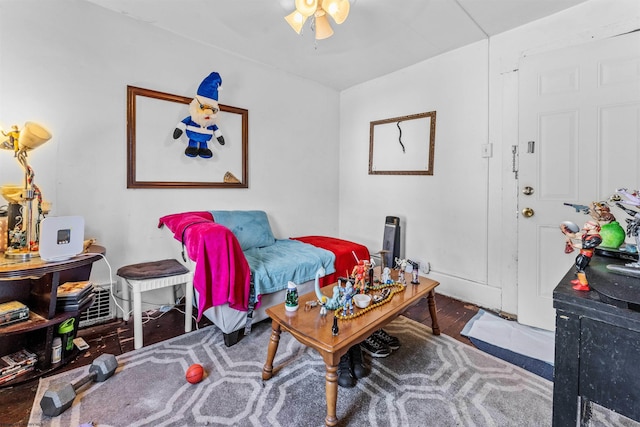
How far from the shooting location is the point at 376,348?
70.4 inches

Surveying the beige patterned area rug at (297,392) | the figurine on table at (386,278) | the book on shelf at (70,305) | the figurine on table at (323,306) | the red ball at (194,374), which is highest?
the figurine on table at (386,278)

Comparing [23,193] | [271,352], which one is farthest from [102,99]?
[271,352]

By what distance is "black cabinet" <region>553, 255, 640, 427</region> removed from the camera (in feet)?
2.15

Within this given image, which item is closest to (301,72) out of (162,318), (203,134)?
(203,134)

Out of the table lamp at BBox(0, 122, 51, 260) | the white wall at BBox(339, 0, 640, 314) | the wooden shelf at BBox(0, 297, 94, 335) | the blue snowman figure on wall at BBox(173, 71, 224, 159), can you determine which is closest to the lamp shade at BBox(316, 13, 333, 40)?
the blue snowman figure on wall at BBox(173, 71, 224, 159)

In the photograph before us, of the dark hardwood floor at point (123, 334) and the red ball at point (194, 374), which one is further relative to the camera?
the red ball at point (194, 374)

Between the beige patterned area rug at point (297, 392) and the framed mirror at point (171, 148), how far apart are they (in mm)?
1322

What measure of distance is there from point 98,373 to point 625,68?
349 centimetres

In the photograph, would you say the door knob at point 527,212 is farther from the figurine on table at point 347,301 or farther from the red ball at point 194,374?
the red ball at point 194,374

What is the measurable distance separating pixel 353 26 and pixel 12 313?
2.82 metres

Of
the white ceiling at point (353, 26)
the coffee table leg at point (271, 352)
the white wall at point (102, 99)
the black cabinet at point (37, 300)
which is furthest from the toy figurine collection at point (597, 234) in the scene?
the white wall at point (102, 99)

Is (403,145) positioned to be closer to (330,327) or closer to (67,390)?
(330,327)

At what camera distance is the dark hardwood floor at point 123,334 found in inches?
53.4

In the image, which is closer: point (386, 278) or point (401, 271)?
point (386, 278)
